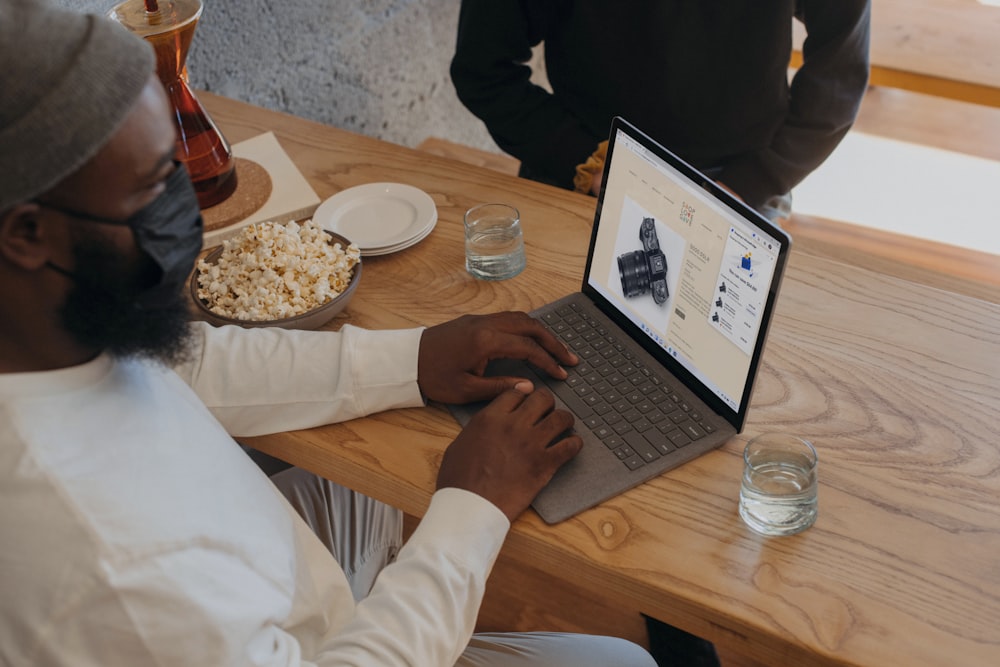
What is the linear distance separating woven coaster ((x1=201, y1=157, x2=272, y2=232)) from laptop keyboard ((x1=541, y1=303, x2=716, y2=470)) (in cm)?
60

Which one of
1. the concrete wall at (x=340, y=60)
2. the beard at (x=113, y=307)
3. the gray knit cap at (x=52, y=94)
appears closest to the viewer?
the gray knit cap at (x=52, y=94)

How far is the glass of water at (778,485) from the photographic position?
92 centimetres

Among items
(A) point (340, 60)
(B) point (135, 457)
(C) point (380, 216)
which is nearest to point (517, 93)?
(C) point (380, 216)

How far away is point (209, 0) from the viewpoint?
1976 mm

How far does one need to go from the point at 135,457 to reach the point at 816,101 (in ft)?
4.58

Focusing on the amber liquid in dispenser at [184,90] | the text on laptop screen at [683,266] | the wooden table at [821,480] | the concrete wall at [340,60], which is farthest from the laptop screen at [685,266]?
the concrete wall at [340,60]

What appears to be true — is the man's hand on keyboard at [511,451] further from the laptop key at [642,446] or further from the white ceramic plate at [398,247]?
the white ceramic plate at [398,247]

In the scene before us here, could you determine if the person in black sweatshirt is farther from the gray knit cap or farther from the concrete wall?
the gray knit cap

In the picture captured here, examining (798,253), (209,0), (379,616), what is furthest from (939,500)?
(209,0)

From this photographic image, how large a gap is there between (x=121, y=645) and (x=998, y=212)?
2.79m

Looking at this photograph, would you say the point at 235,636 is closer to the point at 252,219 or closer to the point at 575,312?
the point at 575,312

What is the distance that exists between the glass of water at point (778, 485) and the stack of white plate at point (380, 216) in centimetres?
64

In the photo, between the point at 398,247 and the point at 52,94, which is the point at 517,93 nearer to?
the point at 398,247

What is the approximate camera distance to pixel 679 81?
1.70 meters
